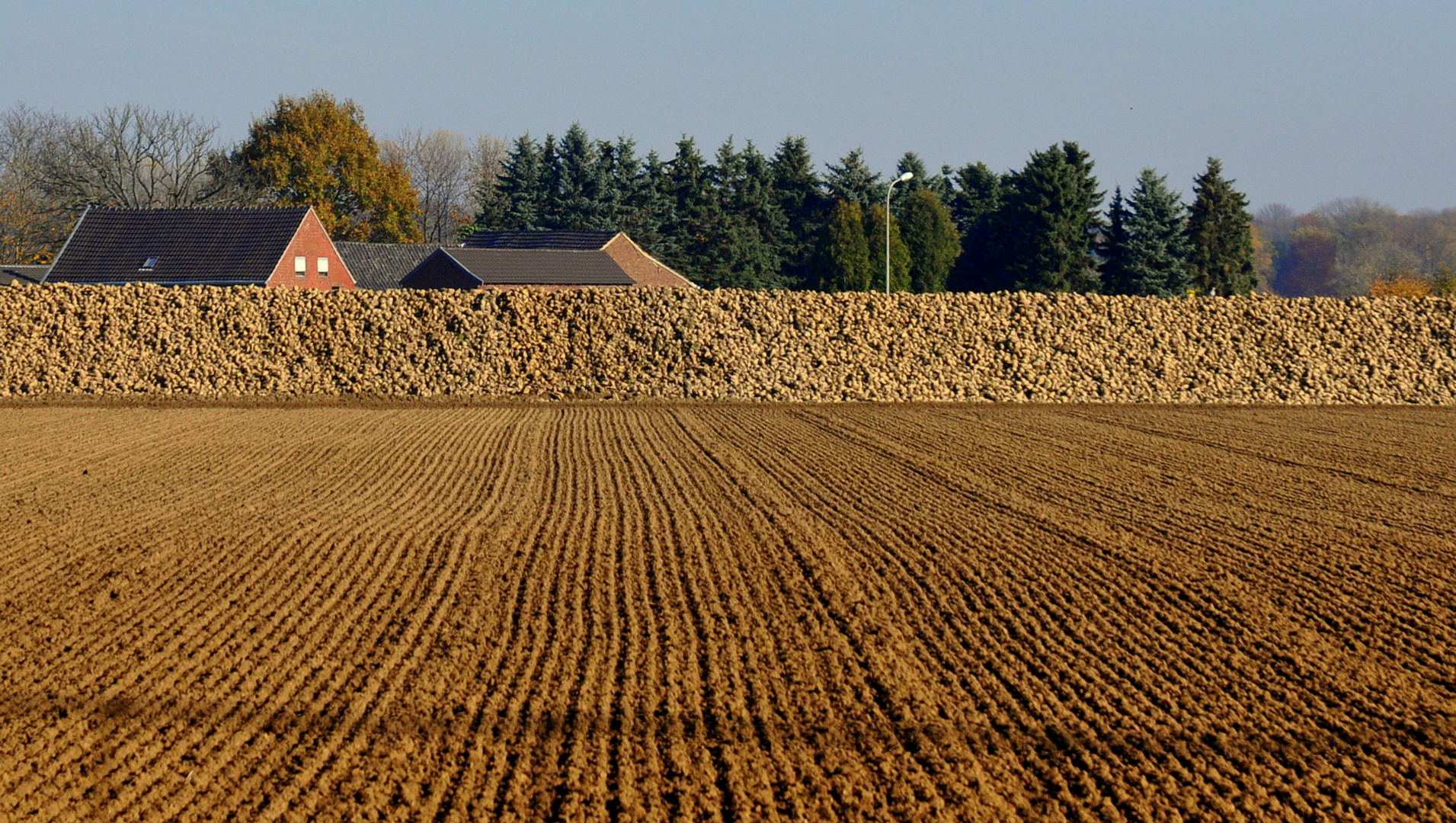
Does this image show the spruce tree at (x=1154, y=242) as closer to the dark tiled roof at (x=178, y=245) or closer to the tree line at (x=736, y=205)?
the tree line at (x=736, y=205)

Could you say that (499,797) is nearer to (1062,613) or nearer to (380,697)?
(380,697)

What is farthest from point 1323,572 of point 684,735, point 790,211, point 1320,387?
point 790,211

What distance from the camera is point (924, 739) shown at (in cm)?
613

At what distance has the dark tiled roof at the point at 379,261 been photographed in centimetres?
5806

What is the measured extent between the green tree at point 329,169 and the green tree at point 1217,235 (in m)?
43.1

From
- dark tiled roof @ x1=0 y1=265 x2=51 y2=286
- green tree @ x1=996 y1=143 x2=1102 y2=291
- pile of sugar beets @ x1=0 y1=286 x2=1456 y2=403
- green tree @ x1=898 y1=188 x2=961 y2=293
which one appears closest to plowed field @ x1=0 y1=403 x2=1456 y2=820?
pile of sugar beets @ x1=0 y1=286 x2=1456 y2=403

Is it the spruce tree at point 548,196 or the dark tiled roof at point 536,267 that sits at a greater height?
the spruce tree at point 548,196

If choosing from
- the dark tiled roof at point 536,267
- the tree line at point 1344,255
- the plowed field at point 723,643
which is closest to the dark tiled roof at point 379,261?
the dark tiled roof at point 536,267

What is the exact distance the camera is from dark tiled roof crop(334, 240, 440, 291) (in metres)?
58.1

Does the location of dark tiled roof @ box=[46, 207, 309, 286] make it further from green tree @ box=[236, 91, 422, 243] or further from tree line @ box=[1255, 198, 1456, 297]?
tree line @ box=[1255, 198, 1456, 297]

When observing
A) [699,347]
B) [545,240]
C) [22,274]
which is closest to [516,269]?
[545,240]

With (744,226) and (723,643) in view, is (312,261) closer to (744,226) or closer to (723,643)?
(744,226)

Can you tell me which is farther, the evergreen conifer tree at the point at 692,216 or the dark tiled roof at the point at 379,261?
the evergreen conifer tree at the point at 692,216

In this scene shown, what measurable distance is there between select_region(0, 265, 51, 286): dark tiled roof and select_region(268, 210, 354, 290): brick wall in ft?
26.9
